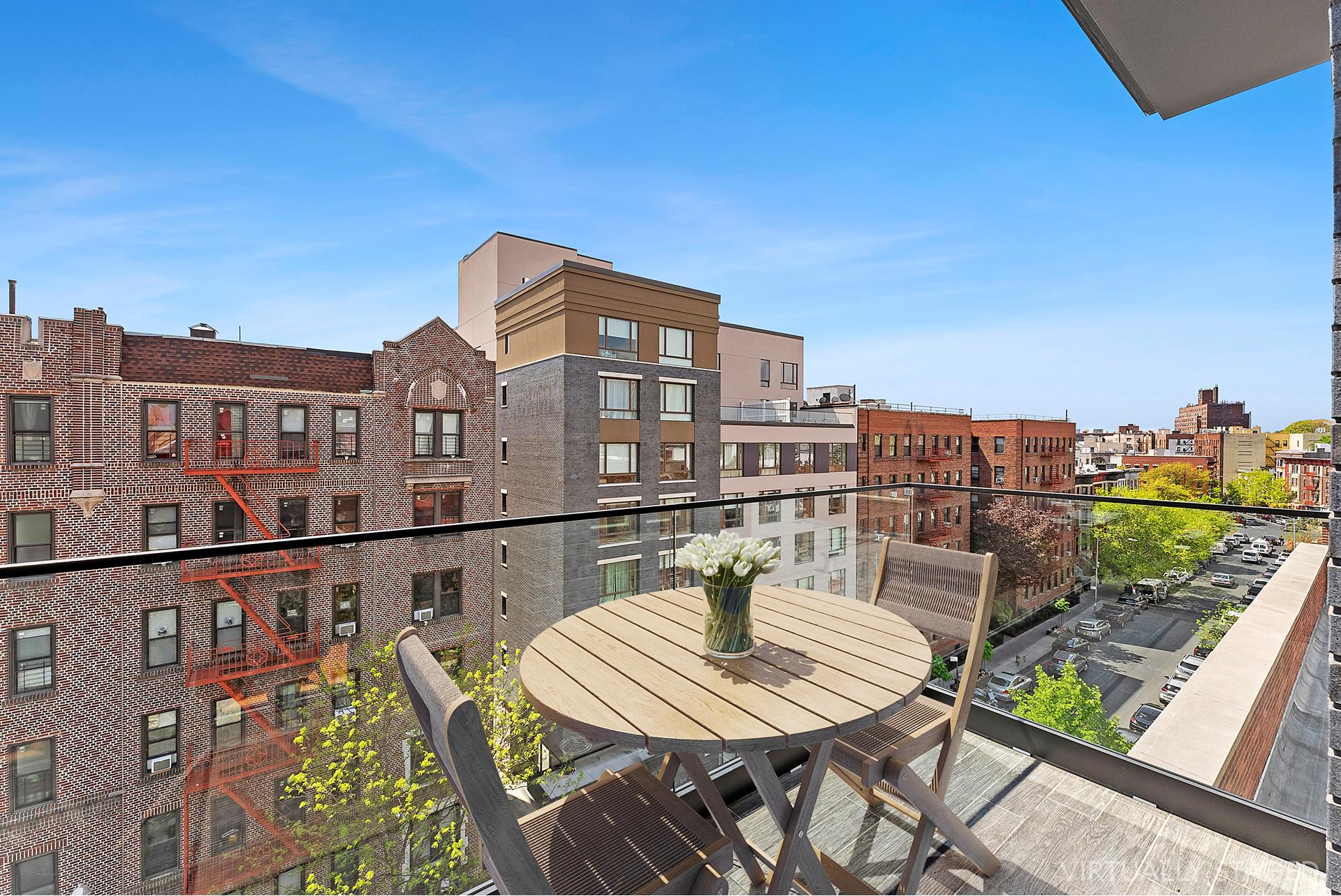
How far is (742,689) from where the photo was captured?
1.26 m

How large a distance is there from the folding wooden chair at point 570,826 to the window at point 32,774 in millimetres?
1197

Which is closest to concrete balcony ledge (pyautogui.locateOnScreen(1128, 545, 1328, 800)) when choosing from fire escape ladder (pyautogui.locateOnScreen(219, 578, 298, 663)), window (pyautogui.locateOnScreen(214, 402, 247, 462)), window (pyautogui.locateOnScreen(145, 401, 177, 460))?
fire escape ladder (pyautogui.locateOnScreen(219, 578, 298, 663))

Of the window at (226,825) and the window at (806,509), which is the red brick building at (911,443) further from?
the window at (226,825)

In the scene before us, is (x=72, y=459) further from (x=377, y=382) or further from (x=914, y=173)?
(x=914, y=173)

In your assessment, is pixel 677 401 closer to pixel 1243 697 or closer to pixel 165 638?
pixel 165 638

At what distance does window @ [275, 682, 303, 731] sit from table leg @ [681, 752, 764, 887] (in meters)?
1.33

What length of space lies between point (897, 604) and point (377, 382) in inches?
494

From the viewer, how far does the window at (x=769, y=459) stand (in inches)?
680

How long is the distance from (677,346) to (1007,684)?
13.1 m

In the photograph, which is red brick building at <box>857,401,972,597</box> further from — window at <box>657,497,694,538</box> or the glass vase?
the glass vase

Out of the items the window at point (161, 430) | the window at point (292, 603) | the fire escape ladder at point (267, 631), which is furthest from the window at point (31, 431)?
the window at point (292, 603)

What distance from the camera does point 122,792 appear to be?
61.1 inches

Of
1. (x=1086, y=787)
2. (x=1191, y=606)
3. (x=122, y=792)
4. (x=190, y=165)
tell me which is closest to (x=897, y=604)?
(x=1086, y=787)

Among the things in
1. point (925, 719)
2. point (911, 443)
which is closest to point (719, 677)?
point (925, 719)
